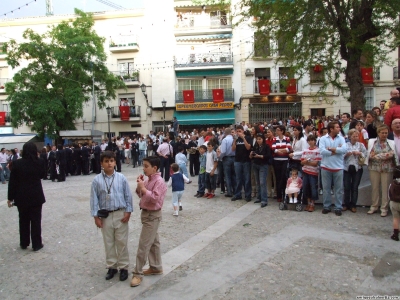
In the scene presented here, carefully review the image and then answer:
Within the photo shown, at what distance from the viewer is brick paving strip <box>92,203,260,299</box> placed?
14.3ft

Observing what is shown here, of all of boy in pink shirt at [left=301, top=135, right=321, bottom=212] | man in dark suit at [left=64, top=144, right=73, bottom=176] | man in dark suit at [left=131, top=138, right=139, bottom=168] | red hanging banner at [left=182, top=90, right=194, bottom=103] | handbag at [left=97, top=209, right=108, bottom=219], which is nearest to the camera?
handbag at [left=97, top=209, right=108, bottom=219]

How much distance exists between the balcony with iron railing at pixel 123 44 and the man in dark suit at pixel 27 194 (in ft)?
88.2

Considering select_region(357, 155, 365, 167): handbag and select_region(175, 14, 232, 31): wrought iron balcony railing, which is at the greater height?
select_region(175, 14, 232, 31): wrought iron balcony railing

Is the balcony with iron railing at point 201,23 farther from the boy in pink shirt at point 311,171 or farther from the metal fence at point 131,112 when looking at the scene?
the boy in pink shirt at point 311,171

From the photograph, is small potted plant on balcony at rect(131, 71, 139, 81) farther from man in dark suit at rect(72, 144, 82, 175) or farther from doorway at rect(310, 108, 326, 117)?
man in dark suit at rect(72, 144, 82, 175)

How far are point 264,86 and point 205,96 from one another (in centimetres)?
509

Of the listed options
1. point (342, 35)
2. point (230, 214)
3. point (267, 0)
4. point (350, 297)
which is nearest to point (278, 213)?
point (230, 214)

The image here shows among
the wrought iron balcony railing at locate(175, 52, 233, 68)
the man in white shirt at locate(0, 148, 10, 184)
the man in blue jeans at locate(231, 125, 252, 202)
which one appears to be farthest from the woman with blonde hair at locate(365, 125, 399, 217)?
the wrought iron balcony railing at locate(175, 52, 233, 68)

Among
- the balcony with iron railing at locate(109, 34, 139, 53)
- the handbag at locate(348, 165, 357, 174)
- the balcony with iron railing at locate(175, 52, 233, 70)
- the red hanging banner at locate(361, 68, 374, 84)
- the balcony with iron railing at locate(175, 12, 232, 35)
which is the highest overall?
the balcony with iron railing at locate(175, 12, 232, 35)

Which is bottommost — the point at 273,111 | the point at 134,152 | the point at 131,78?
the point at 134,152

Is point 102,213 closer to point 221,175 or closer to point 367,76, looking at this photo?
point 221,175

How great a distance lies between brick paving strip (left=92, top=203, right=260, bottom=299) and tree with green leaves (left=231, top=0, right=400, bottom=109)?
7037 millimetres

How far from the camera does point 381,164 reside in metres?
7.22

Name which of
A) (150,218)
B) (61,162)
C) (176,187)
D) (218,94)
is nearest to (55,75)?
(218,94)
